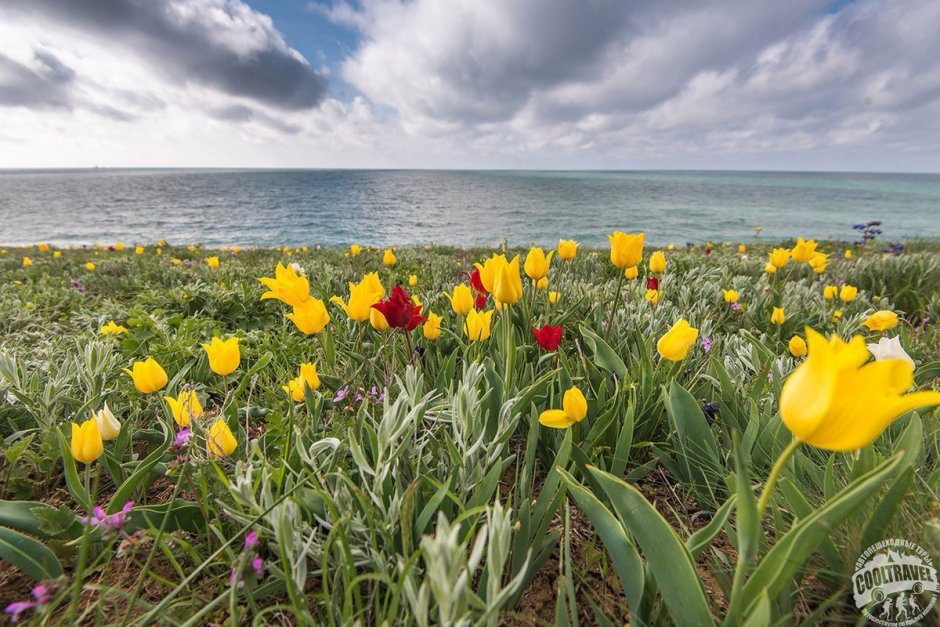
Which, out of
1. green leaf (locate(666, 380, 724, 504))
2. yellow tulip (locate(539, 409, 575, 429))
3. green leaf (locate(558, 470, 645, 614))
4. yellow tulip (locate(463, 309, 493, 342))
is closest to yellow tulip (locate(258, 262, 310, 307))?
yellow tulip (locate(463, 309, 493, 342))

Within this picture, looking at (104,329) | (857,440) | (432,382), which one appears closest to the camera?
(857,440)

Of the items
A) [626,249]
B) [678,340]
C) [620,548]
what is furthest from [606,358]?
[620,548]

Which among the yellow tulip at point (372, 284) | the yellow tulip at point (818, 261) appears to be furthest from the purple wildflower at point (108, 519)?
the yellow tulip at point (818, 261)

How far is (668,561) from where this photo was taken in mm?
849

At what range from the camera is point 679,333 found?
4.91ft

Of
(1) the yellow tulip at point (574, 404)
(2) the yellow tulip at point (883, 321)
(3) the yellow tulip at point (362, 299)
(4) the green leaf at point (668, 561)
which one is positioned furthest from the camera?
(2) the yellow tulip at point (883, 321)

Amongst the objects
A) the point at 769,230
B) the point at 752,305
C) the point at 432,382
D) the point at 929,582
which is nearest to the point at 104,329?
the point at 432,382

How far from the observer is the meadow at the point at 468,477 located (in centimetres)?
75

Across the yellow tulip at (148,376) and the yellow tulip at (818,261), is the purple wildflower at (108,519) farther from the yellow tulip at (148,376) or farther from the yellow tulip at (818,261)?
the yellow tulip at (818,261)

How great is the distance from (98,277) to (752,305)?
293 inches

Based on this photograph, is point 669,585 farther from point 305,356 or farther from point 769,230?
point 769,230

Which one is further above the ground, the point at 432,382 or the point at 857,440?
the point at 857,440

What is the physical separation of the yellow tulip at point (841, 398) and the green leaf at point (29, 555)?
176 cm

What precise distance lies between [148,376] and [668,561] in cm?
172
